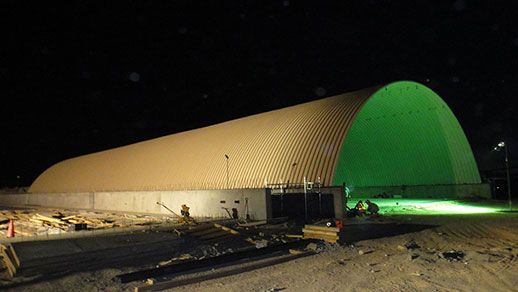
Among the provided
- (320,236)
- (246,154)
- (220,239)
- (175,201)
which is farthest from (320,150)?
(175,201)

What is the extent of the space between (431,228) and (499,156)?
158ft

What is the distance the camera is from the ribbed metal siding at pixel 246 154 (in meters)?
22.3

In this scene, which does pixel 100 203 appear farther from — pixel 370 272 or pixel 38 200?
pixel 370 272

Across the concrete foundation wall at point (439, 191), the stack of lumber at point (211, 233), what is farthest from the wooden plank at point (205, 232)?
the concrete foundation wall at point (439, 191)

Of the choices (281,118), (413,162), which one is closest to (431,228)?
(281,118)

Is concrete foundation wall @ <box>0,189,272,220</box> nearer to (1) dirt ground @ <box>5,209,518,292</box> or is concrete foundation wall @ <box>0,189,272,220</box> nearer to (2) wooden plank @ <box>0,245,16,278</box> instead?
(1) dirt ground @ <box>5,209,518,292</box>

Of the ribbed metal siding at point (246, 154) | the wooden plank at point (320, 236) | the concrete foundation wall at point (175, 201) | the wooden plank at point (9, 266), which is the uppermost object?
the ribbed metal siding at point (246, 154)

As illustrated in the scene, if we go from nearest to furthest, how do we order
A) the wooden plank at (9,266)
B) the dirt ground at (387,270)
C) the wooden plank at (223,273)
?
the dirt ground at (387,270)
the wooden plank at (223,273)
the wooden plank at (9,266)

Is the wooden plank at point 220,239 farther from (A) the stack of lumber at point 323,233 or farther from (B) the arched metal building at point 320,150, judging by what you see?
(B) the arched metal building at point 320,150

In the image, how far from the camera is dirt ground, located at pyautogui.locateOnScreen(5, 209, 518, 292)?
7.79 metres

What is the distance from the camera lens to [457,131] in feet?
105

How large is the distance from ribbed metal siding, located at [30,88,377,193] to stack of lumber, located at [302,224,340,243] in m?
7.13

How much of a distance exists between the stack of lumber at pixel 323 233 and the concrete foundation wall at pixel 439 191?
2277cm

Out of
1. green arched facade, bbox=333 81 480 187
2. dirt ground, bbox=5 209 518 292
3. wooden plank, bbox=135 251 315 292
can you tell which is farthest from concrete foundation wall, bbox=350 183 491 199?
wooden plank, bbox=135 251 315 292
